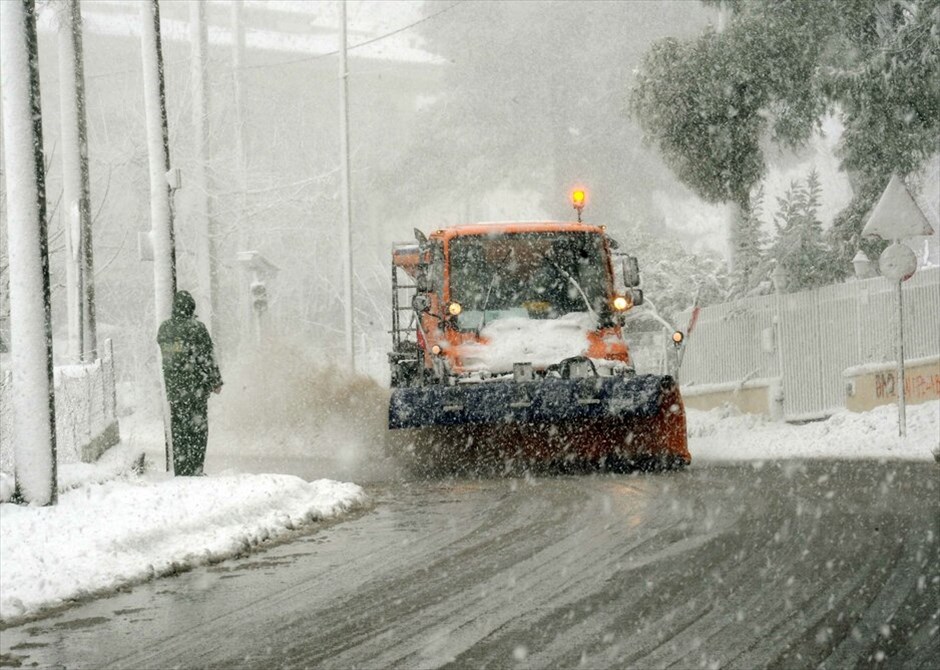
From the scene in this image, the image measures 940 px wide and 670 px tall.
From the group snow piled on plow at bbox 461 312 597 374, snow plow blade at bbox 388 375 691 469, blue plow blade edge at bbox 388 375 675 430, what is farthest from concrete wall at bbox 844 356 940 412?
blue plow blade edge at bbox 388 375 675 430

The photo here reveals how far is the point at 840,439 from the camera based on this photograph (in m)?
18.5

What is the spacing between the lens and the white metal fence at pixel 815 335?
69.6ft

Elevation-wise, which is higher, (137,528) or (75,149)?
(75,149)

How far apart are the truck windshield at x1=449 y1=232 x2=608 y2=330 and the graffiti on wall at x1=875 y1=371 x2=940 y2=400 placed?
597 centimetres

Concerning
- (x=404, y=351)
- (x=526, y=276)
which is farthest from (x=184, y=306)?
(x=404, y=351)

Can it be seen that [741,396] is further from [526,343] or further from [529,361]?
[529,361]

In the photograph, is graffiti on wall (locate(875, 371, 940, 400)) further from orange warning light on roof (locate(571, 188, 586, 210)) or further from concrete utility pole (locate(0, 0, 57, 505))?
concrete utility pole (locate(0, 0, 57, 505))

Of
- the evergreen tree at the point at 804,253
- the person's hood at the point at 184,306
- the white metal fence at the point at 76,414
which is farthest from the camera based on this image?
the evergreen tree at the point at 804,253

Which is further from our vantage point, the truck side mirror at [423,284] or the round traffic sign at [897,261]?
the round traffic sign at [897,261]

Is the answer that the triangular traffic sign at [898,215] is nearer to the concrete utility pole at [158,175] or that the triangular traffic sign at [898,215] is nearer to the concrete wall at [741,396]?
the concrete wall at [741,396]

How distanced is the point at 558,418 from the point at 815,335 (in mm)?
9805

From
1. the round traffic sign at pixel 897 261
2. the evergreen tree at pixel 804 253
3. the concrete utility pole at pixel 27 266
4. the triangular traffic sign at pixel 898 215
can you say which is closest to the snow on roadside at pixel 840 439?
the round traffic sign at pixel 897 261

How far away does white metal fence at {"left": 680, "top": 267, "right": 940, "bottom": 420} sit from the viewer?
21.2m

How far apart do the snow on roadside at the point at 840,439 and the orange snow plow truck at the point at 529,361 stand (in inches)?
106
